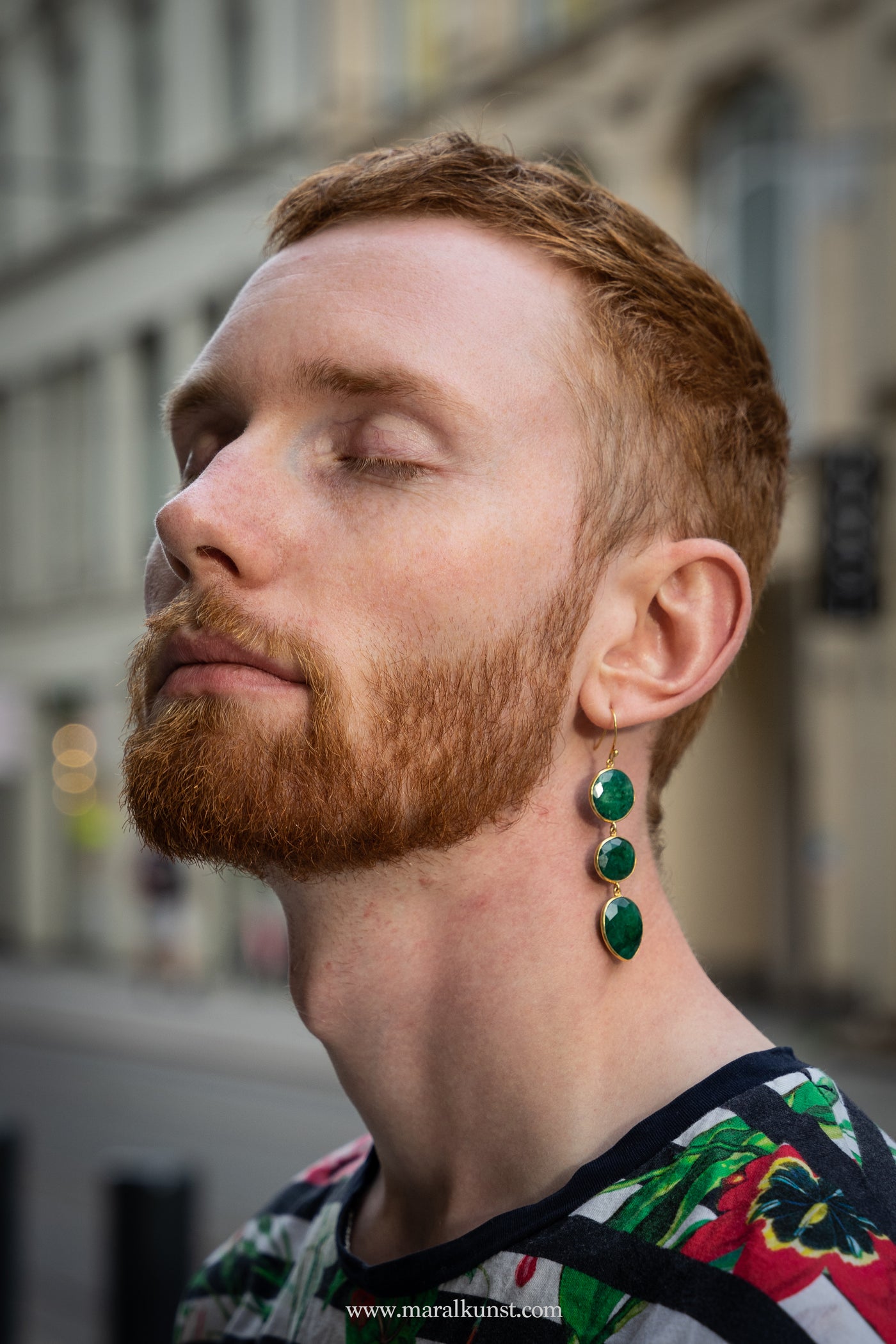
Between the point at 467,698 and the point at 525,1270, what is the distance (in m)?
0.53

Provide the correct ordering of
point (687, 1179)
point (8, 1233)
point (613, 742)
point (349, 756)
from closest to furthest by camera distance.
Result: 1. point (687, 1179)
2. point (349, 756)
3. point (613, 742)
4. point (8, 1233)

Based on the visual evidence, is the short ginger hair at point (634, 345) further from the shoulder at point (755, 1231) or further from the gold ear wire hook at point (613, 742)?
the shoulder at point (755, 1231)

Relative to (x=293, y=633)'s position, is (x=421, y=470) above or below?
above

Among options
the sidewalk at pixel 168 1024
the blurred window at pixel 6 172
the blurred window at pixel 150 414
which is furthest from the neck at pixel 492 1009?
the blurred window at pixel 6 172

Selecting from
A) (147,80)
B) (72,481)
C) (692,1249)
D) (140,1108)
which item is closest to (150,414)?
(72,481)

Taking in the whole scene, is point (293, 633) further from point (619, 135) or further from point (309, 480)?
point (619, 135)

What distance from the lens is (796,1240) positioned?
1180 mm

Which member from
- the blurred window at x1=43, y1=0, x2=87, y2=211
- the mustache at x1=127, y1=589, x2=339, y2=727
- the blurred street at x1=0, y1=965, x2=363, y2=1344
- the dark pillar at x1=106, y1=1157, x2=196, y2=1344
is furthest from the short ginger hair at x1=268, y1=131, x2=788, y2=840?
the blurred window at x1=43, y1=0, x2=87, y2=211

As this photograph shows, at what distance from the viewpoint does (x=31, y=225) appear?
26172 mm

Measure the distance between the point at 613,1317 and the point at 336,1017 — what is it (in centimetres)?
43

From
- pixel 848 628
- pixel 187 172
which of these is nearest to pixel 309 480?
pixel 848 628

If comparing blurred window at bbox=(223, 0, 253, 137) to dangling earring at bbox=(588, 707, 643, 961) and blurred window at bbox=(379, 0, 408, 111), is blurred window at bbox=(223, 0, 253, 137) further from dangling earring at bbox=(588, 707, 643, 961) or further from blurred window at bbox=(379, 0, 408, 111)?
dangling earring at bbox=(588, 707, 643, 961)

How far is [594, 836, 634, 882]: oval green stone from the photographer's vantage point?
153cm

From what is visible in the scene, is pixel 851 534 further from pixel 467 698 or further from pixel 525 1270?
pixel 525 1270
